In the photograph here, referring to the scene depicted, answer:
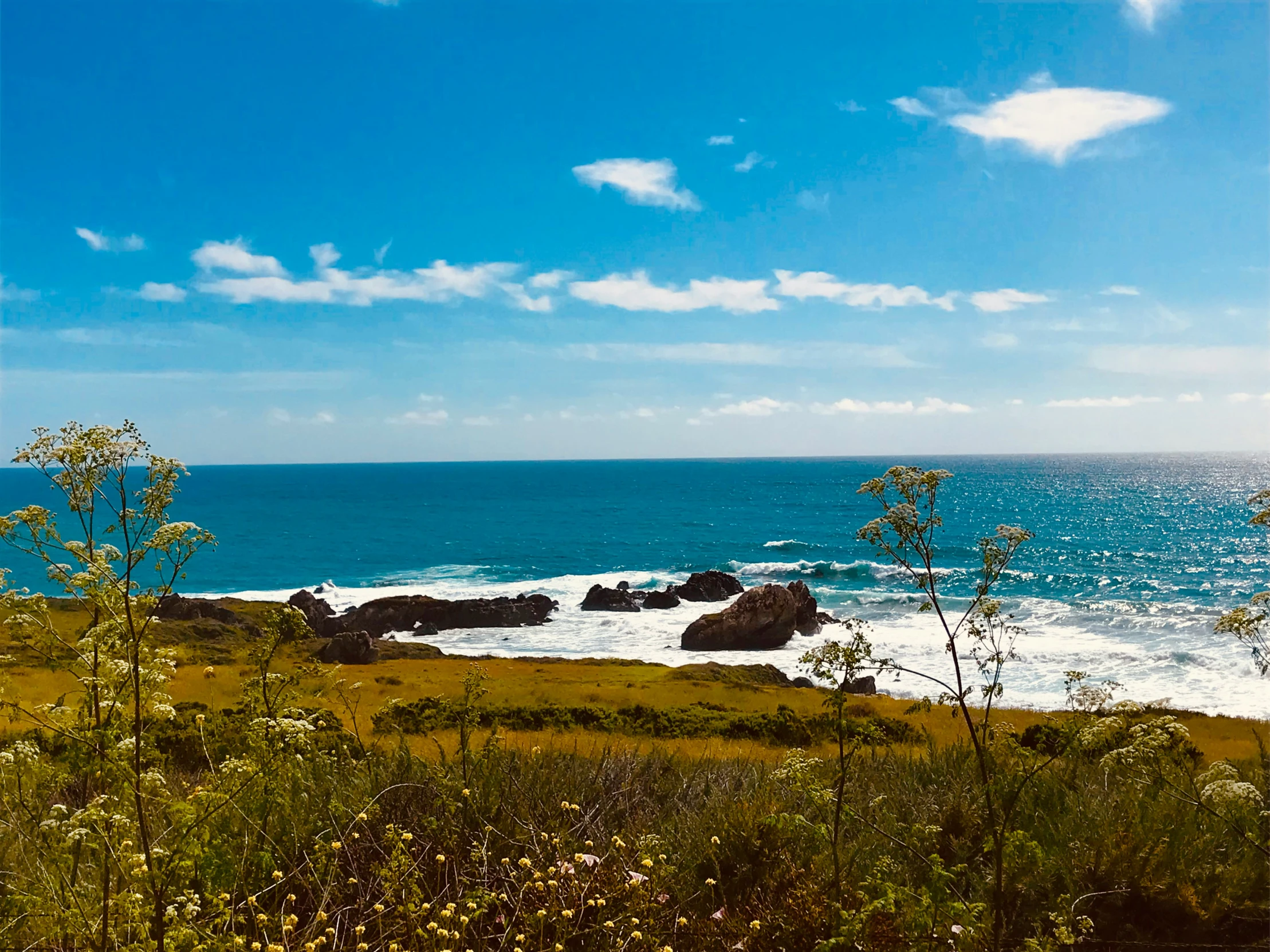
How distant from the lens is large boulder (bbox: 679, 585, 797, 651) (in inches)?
1563

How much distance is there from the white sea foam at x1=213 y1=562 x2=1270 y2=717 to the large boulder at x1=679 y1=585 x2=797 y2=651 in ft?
2.12

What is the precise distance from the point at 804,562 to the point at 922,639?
92.7 ft

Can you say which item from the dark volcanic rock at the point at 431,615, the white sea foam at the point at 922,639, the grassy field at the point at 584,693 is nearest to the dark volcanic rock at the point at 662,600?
the white sea foam at the point at 922,639

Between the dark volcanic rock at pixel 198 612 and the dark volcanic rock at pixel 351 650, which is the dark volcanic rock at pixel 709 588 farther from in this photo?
the dark volcanic rock at pixel 198 612

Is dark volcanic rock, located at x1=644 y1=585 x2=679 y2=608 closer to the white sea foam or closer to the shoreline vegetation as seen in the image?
the white sea foam

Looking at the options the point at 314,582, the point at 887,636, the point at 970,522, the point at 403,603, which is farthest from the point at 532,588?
the point at 970,522

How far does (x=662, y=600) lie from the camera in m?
52.1

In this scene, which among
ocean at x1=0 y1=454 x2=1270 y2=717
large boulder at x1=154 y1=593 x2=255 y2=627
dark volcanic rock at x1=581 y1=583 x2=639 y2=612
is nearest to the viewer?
ocean at x1=0 y1=454 x2=1270 y2=717

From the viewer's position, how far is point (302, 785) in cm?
470

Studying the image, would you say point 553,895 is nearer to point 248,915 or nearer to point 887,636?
point 248,915

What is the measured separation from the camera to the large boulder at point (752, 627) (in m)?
39.7

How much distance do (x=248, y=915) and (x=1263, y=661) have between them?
508 cm

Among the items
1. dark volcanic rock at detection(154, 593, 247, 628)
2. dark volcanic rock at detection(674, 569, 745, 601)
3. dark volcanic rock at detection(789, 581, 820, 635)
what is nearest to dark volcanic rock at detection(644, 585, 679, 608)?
dark volcanic rock at detection(674, 569, 745, 601)

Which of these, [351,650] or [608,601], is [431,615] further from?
[351,650]
